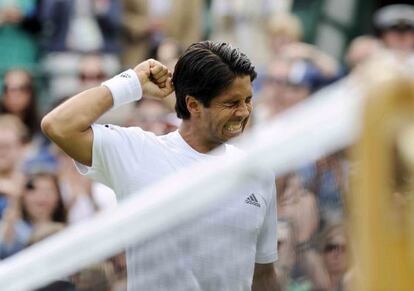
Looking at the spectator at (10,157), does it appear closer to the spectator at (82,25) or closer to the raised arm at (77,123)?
the spectator at (82,25)

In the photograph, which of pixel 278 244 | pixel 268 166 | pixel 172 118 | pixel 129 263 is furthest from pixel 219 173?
pixel 172 118

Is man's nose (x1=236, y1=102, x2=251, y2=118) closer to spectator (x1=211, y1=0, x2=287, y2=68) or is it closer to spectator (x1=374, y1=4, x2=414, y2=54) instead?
spectator (x1=374, y1=4, x2=414, y2=54)

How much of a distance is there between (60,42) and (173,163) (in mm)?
6423

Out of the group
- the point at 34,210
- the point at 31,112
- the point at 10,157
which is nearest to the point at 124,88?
the point at 34,210

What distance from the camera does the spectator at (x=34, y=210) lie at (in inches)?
320

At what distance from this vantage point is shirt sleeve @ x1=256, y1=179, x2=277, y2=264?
4699 millimetres

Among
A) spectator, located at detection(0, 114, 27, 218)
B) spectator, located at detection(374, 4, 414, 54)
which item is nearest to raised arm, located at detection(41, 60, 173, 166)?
spectator, located at detection(0, 114, 27, 218)

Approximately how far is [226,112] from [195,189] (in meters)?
1.81

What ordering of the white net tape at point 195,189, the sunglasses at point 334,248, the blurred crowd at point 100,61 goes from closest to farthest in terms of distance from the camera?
the white net tape at point 195,189 → the sunglasses at point 334,248 → the blurred crowd at point 100,61

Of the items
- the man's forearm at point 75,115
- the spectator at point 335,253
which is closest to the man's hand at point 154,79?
the man's forearm at point 75,115

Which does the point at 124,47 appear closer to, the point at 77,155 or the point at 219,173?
the point at 77,155

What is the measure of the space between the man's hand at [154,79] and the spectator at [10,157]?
3.59 metres

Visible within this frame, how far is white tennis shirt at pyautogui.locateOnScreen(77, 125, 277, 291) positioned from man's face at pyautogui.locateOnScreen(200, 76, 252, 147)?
0.34ft

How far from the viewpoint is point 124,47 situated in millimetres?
11586
